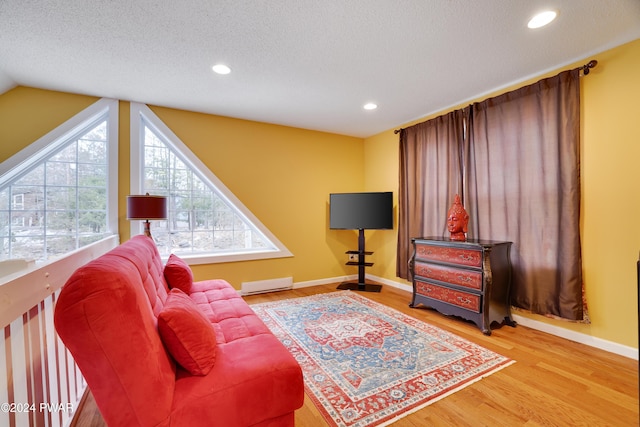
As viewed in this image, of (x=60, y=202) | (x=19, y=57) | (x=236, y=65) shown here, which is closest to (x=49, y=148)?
(x=60, y=202)

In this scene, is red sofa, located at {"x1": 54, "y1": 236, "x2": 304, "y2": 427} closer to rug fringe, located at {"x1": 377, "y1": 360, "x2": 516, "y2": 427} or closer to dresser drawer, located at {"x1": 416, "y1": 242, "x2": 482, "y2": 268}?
rug fringe, located at {"x1": 377, "y1": 360, "x2": 516, "y2": 427}

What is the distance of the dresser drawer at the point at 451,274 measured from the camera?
266cm

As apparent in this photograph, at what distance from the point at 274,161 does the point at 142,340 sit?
340 centimetres

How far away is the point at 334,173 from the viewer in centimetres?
467

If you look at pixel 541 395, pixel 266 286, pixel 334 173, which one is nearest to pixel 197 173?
pixel 266 286

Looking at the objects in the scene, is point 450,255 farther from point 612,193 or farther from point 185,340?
point 185,340

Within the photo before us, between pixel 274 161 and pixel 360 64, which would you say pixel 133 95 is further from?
pixel 360 64

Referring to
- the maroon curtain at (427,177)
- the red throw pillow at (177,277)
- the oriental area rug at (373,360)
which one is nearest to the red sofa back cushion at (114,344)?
the oriental area rug at (373,360)

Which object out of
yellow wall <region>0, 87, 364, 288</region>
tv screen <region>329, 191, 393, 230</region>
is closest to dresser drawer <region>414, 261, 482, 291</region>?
tv screen <region>329, 191, 393, 230</region>

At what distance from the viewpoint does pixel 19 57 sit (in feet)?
7.52

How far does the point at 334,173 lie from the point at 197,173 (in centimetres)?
212

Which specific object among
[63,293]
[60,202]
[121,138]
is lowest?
[63,293]

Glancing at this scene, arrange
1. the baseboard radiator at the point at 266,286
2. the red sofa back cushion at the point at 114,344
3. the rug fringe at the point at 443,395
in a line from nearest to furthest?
the red sofa back cushion at the point at 114,344 → the rug fringe at the point at 443,395 → the baseboard radiator at the point at 266,286

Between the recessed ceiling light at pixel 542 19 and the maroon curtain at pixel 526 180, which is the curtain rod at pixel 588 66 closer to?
the maroon curtain at pixel 526 180
